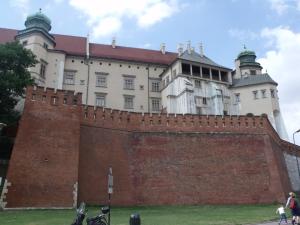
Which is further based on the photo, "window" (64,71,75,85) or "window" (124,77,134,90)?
"window" (124,77,134,90)

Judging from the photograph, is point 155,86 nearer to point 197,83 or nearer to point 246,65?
point 197,83

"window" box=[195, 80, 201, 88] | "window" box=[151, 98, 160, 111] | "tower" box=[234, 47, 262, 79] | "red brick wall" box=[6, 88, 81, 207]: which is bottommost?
"red brick wall" box=[6, 88, 81, 207]

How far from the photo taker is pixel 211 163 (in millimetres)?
28766

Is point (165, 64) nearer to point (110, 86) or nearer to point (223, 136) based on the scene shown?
point (110, 86)

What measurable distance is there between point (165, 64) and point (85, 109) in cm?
2572

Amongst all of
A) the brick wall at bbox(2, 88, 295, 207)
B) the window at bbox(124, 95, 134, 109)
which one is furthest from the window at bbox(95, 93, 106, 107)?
the brick wall at bbox(2, 88, 295, 207)

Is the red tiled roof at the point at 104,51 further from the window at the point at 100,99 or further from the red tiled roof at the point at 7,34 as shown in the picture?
the window at the point at 100,99

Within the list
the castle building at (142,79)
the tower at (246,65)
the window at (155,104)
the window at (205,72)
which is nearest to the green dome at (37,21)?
the castle building at (142,79)

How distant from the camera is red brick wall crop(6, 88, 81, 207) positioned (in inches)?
854

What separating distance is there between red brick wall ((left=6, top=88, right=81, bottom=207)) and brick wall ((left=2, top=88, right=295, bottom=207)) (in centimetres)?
5

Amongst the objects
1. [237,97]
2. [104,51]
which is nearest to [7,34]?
[104,51]

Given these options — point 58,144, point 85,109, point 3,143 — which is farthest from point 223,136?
point 3,143

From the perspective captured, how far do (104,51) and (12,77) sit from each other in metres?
21.3

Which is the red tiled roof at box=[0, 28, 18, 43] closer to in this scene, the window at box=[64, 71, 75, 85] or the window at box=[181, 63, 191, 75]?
the window at box=[64, 71, 75, 85]
